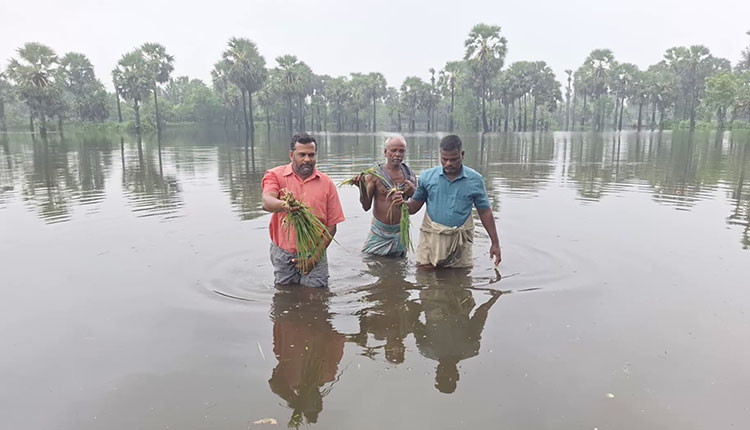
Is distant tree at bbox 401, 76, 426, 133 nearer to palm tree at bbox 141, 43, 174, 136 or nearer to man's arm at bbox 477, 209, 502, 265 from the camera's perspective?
palm tree at bbox 141, 43, 174, 136

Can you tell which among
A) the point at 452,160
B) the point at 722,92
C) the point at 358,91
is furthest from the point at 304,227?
the point at 358,91

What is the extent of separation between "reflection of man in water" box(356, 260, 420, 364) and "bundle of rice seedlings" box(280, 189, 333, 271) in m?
0.72

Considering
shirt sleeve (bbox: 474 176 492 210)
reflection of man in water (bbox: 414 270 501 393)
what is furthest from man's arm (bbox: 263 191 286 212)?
shirt sleeve (bbox: 474 176 492 210)

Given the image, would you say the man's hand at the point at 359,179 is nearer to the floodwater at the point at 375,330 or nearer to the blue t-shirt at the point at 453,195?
the blue t-shirt at the point at 453,195

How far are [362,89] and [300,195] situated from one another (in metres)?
70.0

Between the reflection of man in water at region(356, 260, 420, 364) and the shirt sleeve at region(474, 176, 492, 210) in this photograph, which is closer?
the reflection of man in water at region(356, 260, 420, 364)

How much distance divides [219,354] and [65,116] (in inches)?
2721

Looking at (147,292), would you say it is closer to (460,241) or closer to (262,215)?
(460,241)

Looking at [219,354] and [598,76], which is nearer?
[219,354]

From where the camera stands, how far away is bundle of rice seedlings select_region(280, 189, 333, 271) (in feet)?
12.4

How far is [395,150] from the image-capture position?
5.02m

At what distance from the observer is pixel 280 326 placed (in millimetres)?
3867

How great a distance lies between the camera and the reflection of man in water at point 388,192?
5066 millimetres

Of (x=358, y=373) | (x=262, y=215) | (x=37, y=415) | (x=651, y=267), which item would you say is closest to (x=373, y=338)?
(x=358, y=373)
